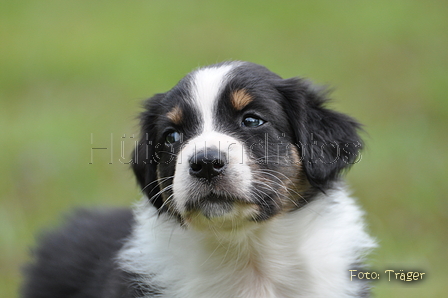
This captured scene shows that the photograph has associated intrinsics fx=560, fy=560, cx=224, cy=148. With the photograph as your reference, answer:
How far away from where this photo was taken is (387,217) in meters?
7.42

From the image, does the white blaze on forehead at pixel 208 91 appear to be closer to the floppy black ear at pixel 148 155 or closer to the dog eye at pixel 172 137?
the dog eye at pixel 172 137

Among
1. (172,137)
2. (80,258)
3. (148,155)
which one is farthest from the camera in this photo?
(80,258)

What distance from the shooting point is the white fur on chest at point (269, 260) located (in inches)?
158

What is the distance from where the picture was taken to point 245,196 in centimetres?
360

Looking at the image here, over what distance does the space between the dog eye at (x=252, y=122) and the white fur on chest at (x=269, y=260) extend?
2.24ft

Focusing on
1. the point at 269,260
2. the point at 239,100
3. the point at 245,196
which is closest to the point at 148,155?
the point at 239,100

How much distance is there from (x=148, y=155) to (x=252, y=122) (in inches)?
38.2

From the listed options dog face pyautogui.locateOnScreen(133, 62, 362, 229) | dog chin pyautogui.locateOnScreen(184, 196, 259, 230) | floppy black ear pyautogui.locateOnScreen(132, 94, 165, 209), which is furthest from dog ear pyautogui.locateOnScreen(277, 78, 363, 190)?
floppy black ear pyautogui.locateOnScreen(132, 94, 165, 209)

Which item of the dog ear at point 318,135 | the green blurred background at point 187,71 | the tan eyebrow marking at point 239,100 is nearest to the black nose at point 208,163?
the tan eyebrow marking at point 239,100

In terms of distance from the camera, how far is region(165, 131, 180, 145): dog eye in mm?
4105

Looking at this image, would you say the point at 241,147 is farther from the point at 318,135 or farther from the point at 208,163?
the point at 318,135

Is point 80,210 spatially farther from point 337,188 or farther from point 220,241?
Answer: point 337,188

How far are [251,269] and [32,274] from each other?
2.29m

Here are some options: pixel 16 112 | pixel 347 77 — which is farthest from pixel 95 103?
pixel 347 77
